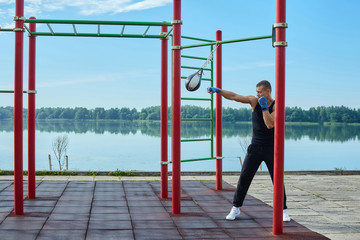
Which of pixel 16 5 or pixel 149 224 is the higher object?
pixel 16 5

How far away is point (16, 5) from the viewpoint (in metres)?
4.90

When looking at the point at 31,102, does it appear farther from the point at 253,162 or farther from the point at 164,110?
the point at 253,162

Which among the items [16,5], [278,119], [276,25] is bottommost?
[278,119]

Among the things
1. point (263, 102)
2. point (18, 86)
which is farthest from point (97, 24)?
point (263, 102)

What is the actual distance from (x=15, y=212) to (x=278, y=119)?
326 cm

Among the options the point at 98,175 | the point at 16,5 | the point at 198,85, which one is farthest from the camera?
the point at 98,175

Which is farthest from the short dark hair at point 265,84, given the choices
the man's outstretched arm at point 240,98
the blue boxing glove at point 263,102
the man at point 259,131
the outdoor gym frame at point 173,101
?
the outdoor gym frame at point 173,101

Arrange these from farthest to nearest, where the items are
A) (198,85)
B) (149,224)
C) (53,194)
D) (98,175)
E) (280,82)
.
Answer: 1. (98,175)
2. (53,194)
3. (198,85)
4. (149,224)
5. (280,82)

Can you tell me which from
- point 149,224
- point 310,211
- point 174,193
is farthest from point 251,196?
point 149,224

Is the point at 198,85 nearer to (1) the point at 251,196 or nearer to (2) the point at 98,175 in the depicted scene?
Result: (1) the point at 251,196

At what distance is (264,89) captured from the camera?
4.60 meters

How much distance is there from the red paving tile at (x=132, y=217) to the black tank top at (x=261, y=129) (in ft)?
3.05

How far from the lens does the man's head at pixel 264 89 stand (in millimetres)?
4602

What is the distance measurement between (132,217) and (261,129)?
71.5 inches
